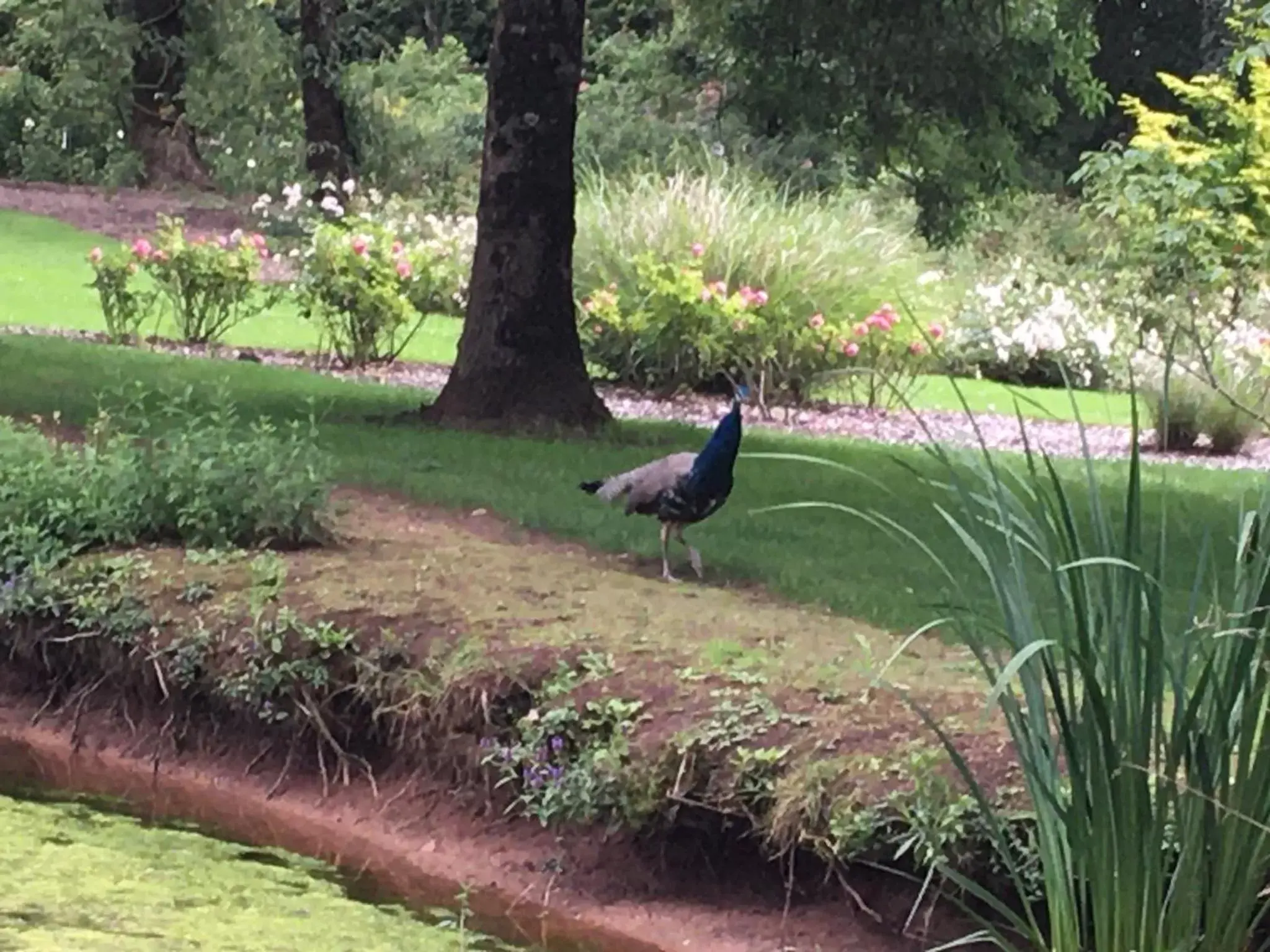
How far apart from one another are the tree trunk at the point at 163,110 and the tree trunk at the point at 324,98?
2442mm

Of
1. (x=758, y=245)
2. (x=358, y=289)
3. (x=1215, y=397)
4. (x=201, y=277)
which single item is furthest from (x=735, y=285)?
(x=201, y=277)

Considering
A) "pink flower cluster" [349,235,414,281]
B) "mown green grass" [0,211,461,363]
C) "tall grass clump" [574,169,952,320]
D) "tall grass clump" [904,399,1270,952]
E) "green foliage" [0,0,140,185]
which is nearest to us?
"tall grass clump" [904,399,1270,952]

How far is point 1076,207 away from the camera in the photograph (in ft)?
92.7

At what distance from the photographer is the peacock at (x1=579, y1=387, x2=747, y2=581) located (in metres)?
7.48

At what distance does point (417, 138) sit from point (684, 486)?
2193 cm

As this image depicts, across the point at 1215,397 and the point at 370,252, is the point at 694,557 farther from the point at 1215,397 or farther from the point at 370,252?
the point at 370,252

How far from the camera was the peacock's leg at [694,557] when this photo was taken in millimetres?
7945

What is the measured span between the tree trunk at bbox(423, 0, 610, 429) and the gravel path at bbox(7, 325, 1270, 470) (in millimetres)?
1904

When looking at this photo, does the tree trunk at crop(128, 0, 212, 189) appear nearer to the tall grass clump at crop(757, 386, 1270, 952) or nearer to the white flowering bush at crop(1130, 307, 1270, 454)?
the white flowering bush at crop(1130, 307, 1270, 454)

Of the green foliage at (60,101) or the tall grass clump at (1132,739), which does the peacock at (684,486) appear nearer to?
the tall grass clump at (1132,739)

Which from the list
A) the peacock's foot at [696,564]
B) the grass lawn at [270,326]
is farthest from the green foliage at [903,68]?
the peacock's foot at [696,564]

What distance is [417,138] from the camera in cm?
2859

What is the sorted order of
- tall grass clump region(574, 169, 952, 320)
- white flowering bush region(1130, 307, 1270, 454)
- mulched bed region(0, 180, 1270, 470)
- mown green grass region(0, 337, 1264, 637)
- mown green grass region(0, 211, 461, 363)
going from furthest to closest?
mown green grass region(0, 211, 461, 363), tall grass clump region(574, 169, 952, 320), white flowering bush region(1130, 307, 1270, 454), mulched bed region(0, 180, 1270, 470), mown green grass region(0, 337, 1264, 637)

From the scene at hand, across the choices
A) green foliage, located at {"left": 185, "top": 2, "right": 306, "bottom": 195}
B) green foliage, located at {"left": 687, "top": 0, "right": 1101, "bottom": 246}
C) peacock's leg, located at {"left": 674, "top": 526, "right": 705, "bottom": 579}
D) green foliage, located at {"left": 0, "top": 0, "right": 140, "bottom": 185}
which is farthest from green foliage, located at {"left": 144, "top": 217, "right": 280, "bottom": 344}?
green foliage, located at {"left": 185, "top": 2, "right": 306, "bottom": 195}
